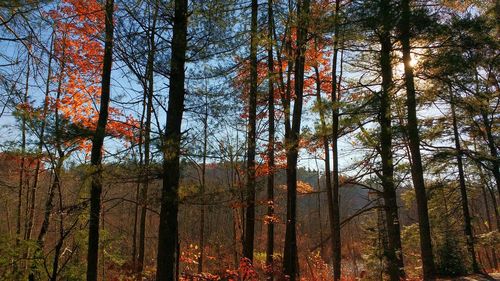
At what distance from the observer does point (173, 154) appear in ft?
19.4

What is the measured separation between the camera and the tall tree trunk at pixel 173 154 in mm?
5918

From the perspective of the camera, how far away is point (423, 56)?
8.55 m

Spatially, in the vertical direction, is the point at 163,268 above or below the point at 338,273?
above

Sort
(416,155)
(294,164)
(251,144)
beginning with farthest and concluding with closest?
(294,164)
(251,144)
(416,155)

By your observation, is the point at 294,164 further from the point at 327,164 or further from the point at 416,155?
the point at 327,164

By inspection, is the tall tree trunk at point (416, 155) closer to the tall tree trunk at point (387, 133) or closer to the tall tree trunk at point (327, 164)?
the tall tree trunk at point (387, 133)

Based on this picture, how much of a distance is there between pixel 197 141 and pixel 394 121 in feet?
20.4

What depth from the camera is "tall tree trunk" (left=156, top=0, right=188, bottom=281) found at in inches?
233

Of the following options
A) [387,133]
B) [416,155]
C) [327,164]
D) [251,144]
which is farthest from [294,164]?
[327,164]

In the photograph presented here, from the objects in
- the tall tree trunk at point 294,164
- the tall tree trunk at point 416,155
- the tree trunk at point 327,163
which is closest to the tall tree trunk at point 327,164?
the tree trunk at point 327,163

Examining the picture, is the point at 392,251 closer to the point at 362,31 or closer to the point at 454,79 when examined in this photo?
the point at 454,79

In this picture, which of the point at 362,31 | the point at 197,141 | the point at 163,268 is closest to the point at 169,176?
the point at 197,141

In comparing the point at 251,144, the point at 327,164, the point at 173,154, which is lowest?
the point at 173,154

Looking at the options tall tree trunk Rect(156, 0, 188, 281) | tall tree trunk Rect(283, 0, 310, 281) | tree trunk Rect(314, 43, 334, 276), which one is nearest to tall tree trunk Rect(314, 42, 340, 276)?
tree trunk Rect(314, 43, 334, 276)
